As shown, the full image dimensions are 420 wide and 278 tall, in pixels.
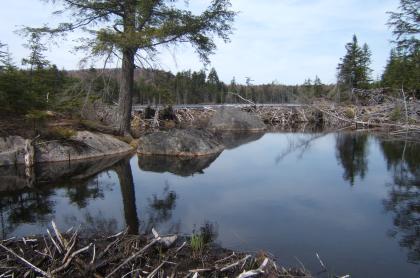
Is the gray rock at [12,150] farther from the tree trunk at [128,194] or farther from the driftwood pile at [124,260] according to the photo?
the driftwood pile at [124,260]

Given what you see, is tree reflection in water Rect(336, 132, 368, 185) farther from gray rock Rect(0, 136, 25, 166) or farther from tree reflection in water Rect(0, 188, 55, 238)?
gray rock Rect(0, 136, 25, 166)

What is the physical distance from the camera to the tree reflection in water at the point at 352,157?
1055 cm

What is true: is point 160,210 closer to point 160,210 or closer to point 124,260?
point 160,210

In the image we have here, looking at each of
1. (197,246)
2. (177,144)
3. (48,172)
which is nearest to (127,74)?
(177,144)

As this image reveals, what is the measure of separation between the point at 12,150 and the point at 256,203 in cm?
759

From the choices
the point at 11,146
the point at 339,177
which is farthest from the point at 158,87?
the point at 339,177

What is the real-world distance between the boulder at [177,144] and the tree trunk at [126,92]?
1.68 m

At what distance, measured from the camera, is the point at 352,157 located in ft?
43.3

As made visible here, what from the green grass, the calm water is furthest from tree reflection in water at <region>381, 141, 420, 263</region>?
the green grass

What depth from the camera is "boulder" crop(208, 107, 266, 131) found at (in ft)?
84.3

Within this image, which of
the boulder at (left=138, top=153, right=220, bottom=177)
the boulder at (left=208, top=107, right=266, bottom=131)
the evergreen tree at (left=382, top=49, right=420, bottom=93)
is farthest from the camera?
the evergreen tree at (left=382, top=49, right=420, bottom=93)

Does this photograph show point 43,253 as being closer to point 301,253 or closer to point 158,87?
point 301,253

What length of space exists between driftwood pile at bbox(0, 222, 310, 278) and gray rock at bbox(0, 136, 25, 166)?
736 cm

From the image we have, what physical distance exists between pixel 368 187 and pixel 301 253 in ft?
15.0
